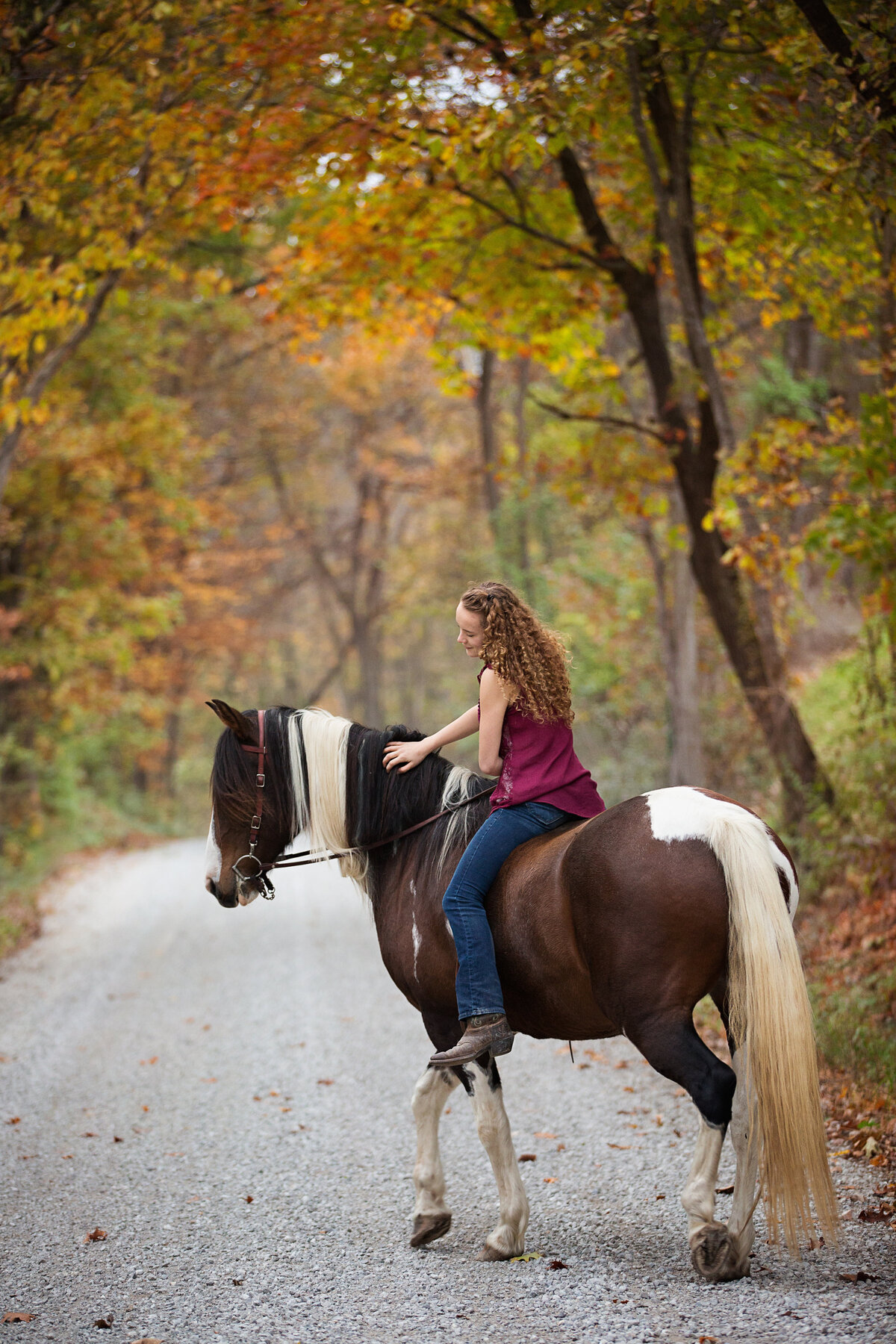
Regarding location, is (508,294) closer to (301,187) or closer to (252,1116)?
(301,187)

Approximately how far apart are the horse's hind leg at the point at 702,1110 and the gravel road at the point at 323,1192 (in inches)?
4.1

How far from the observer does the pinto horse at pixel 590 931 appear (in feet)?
10.8

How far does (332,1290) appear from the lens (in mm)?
3609

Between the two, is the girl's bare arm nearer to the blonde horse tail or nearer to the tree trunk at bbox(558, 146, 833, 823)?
the blonde horse tail

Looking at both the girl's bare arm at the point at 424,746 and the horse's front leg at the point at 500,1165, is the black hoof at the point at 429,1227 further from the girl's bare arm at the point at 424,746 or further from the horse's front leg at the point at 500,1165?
the girl's bare arm at the point at 424,746

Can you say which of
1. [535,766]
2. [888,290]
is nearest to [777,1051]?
[535,766]

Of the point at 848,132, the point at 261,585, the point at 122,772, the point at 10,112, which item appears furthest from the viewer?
the point at 261,585

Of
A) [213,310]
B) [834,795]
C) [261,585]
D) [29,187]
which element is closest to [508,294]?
[29,187]

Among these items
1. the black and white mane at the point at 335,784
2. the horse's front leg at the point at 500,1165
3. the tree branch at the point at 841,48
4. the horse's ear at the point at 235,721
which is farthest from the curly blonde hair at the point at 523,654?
the tree branch at the point at 841,48

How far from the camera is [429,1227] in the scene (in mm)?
3977

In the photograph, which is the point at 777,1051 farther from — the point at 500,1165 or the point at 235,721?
the point at 235,721

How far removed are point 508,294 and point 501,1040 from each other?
727 centimetres

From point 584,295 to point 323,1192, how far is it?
777 cm

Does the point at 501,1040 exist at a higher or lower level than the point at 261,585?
lower
